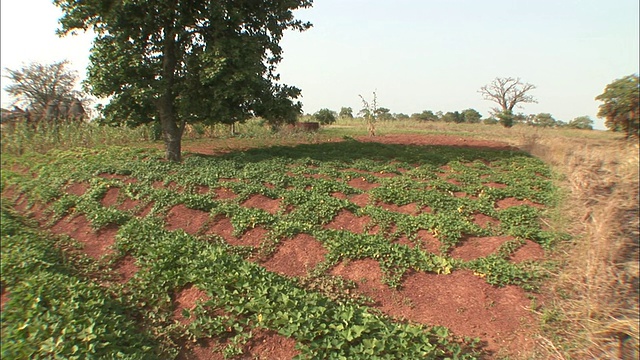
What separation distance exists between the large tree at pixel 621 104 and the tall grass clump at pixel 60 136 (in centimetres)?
1497

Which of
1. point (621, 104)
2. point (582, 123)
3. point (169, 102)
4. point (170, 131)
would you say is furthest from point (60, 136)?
point (582, 123)

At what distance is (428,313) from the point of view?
380 cm

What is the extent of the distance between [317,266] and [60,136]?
14238mm

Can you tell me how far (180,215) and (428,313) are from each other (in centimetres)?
425

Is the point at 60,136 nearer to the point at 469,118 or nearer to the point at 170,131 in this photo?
the point at 170,131

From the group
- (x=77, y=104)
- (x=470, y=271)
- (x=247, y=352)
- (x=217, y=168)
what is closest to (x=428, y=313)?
(x=470, y=271)

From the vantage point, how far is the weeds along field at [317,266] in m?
2.92

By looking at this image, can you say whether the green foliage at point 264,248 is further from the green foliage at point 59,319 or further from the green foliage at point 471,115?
the green foliage at point 471,115

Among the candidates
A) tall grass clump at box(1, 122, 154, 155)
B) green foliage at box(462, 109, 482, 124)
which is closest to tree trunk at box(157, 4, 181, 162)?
tall grass clump at box(1, 122, 154, 155)

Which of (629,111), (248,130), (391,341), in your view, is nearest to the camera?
(391,341)

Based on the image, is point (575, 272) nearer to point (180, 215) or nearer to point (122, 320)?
point (122, 320)

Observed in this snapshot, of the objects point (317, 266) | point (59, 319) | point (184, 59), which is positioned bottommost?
point (317, 266)

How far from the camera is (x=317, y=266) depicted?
15.4 feet

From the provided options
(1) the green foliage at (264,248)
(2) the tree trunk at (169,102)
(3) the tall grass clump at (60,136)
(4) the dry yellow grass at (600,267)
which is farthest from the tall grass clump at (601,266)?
(3) the tall grass clump at (60,136)
